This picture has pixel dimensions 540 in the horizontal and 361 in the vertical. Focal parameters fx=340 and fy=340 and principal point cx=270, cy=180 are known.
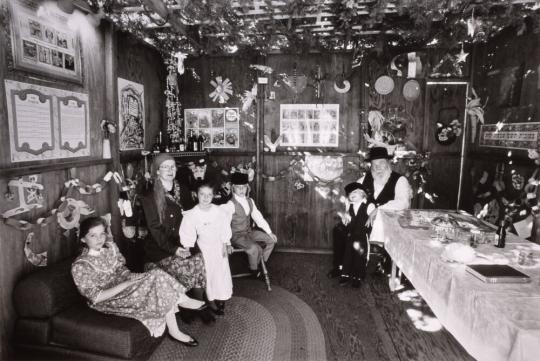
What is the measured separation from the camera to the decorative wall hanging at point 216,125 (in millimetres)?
6094

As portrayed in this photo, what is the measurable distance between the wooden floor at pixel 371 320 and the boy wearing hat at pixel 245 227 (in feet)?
1.66

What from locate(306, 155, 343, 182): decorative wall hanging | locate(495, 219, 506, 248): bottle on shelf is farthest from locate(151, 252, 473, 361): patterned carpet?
locate(306, 155, 343, 182): decorative wall hanging

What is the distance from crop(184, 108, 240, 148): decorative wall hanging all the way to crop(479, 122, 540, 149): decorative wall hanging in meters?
4.01

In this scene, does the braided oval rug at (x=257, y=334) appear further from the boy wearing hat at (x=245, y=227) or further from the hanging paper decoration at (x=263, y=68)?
the hanging paper decoration at (x=263, y=68)

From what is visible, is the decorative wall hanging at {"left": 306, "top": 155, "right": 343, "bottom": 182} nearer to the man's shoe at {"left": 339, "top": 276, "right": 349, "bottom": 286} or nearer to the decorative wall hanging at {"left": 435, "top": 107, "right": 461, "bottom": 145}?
the decorative wall hanging at {"left": 435, "top": 107, "right": 461, "bottom": 145}

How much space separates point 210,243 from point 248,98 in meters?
3.11

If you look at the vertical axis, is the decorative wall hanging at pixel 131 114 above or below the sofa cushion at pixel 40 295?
above

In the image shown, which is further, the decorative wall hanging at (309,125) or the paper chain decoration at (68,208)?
the decorative wall hanging at (309,125)

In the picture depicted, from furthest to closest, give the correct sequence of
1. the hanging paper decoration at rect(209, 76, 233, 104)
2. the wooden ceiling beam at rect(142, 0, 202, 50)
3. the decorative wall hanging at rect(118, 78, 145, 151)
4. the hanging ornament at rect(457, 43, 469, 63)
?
the hanging paper decoration at rect(209, 76, 233, 104) < the hanging ornament at rect(457, 43, 469, 63) < the decorative wall hanging at rect(118, 78, 145, 151) < the wooden ceiling beam at rect(142, 0, 202, 50)

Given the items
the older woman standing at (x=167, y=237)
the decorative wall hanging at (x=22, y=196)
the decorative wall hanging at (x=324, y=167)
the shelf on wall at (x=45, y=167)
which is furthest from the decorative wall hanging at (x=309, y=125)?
the decorative wall hanging at (x=22, y=196)

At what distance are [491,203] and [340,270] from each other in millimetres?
2411

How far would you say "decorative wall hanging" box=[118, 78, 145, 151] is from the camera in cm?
449

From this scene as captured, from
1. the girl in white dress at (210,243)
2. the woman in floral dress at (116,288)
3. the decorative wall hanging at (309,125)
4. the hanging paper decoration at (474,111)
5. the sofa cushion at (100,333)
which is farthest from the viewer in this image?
the decorative wall hanging at (309,125)

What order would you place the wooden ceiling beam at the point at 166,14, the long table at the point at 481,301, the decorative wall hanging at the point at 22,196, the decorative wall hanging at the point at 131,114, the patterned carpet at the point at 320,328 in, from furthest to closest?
1. the decorative wall hanging at the point at 131,114
2. the wooden ceiling beam at the point at 166,14
3. the patterned carpet at the point at 320,328
4. the decorative wall hanging at the point at 22,196
5. the long table at the point at 481,301
